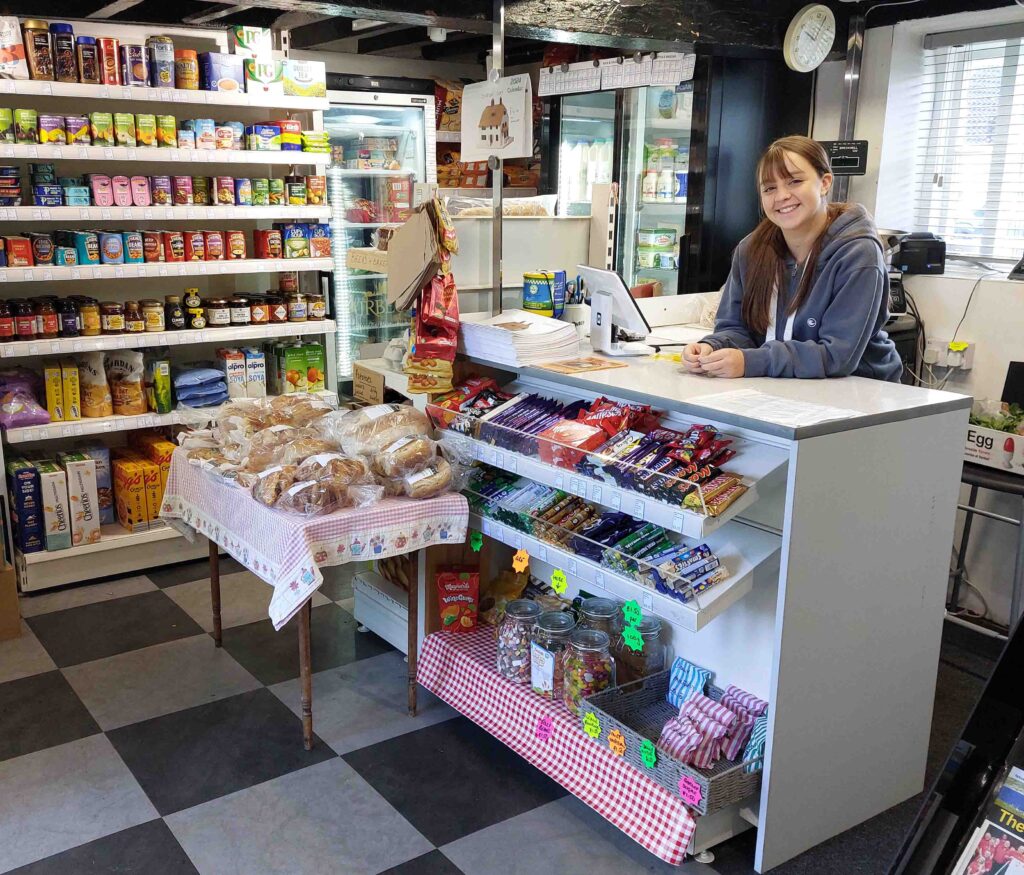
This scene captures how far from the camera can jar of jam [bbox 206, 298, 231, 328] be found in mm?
4566

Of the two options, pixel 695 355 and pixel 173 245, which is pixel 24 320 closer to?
pixel 173 245

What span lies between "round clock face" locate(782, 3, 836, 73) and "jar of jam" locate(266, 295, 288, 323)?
2635 mm

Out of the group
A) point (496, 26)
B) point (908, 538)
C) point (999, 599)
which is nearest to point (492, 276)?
point (496, 26)

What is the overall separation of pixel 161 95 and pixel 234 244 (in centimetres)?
72

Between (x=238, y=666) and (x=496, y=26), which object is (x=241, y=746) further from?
(x=496, y=26)

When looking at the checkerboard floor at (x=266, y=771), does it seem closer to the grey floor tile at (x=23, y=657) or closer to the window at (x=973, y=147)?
the grey floor tile at (x=23, y=657)

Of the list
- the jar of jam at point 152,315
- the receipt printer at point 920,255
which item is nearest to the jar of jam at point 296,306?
the jar of jam at point 152,315

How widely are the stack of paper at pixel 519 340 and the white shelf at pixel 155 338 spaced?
5.32 ft

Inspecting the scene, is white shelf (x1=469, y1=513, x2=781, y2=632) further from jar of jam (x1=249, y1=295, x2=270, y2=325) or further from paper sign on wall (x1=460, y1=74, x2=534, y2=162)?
jar of jam (x1=249, y1=295, x2=270, y2=325)

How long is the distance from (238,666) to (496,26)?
8.39 feet

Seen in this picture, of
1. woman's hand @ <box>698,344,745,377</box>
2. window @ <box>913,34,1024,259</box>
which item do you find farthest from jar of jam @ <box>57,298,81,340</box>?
window @ <box>913,34,1024,259</box>

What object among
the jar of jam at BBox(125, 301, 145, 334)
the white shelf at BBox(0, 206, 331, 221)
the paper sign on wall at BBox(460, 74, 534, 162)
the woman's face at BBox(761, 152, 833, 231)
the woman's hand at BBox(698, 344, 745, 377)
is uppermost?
the paper sign on wall at BBox(460, 74, 534, 162)

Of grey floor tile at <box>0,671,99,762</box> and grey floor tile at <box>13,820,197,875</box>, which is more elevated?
grey floor tile at <box>13,820,197,875</box>

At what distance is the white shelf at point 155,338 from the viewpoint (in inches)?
161
